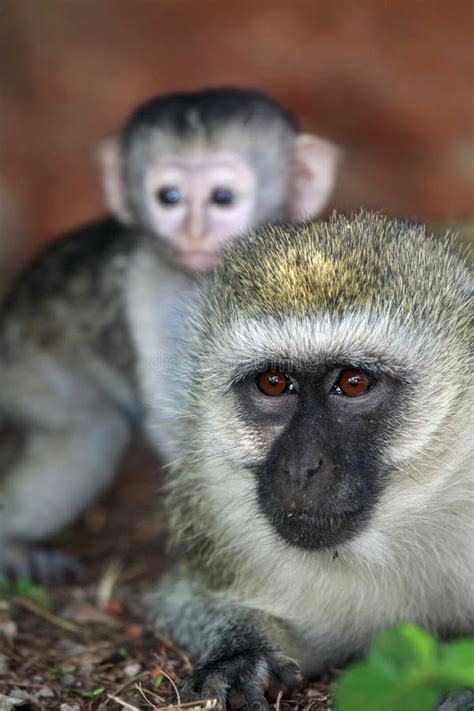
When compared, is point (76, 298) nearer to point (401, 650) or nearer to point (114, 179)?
point (114, 179)

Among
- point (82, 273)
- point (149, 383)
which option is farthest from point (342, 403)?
point (82, 273)

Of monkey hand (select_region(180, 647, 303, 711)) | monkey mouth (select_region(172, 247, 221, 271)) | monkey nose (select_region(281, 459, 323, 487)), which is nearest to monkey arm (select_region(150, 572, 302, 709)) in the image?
monkey hand (select_region(180, 647, 303, 711))

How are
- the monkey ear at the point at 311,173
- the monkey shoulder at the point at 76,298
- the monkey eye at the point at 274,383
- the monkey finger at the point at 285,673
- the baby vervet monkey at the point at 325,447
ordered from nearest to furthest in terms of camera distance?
the baby vervet monkey at the point at 325,447 → the monkey eye at the point at 274,383 → the monkey finger at the point at 285,673 → the monkey ear at the point at 311,173 → the monkey shoulder at the point at 76,298

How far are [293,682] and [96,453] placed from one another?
90.3 inches

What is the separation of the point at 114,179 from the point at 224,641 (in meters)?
2.68

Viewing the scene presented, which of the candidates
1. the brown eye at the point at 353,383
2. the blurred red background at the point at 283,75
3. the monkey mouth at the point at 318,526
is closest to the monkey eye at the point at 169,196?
the blurred red background at the point at 283,75

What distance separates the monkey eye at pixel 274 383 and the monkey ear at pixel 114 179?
2.38m

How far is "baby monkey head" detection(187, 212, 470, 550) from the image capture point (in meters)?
2.81

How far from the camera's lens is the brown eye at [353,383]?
113 inches

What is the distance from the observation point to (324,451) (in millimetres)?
2752

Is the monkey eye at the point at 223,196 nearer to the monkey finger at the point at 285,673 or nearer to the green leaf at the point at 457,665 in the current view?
the monkey finger at the point at 285,673

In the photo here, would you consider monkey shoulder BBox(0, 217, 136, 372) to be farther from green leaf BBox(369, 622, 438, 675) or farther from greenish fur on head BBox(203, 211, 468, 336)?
green leaf BBox(369, 622, 438, 675)

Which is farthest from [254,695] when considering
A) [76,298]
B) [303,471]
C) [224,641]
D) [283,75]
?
[283,75]

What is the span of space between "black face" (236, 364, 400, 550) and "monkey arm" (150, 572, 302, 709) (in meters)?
0.47
